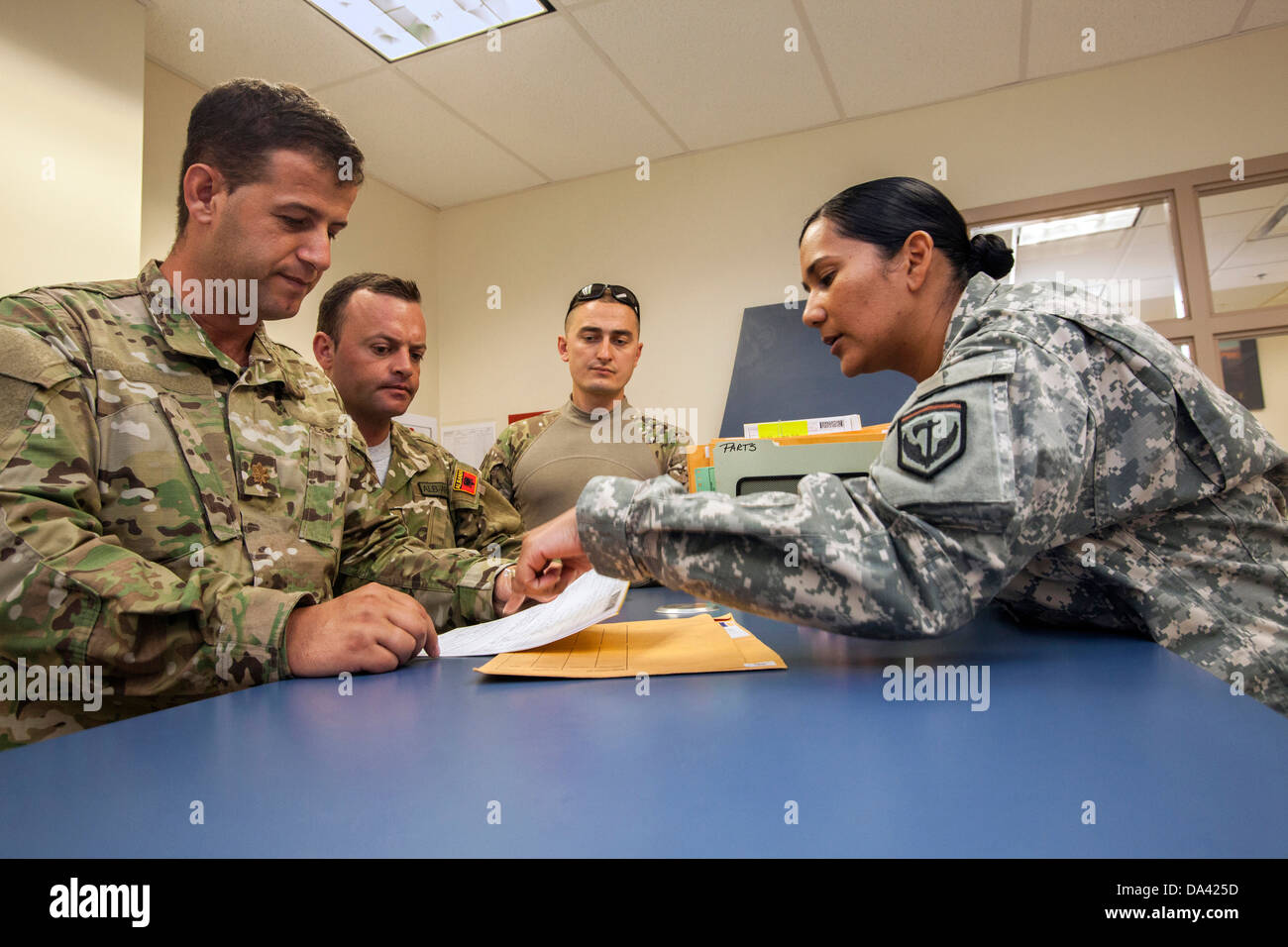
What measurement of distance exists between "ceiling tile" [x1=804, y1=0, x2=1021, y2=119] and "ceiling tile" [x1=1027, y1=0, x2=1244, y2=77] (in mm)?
102

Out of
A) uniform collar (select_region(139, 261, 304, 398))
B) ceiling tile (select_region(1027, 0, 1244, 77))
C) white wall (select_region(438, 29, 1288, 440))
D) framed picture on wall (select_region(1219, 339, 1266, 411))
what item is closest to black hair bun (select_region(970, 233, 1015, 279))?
uniform collar (select_region(139, 261, 304, 398))

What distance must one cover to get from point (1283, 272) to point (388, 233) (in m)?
4.43

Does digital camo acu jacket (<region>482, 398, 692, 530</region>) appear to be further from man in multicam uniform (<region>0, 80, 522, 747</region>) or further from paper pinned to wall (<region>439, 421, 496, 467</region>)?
paper pinned to wall (<region>439, 421, 496, 467</region>)

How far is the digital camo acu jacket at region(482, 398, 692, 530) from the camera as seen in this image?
7.90ft

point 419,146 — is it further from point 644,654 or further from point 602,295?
point 644,654

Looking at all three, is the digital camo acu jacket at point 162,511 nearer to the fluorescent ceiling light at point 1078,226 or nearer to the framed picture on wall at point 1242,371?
the fluorescent ceiling light at point 1078,226

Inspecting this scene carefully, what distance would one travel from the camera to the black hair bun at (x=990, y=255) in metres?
1.26

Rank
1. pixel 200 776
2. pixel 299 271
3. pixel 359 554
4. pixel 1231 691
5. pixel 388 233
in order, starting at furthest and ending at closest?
pixel 388 233
pixel 359 554
pixel 299 271
pixel 1231 691
pixel 200 776

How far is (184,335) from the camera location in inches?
41.7

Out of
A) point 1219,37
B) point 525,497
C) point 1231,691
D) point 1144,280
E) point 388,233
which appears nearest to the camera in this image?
point 1231,691

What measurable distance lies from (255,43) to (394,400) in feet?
6.15

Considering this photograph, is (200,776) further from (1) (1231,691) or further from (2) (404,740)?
(1) (1231,691)

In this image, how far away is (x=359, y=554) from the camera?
1.29m

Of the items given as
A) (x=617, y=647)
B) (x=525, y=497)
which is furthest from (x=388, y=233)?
(x=617, y=647)
